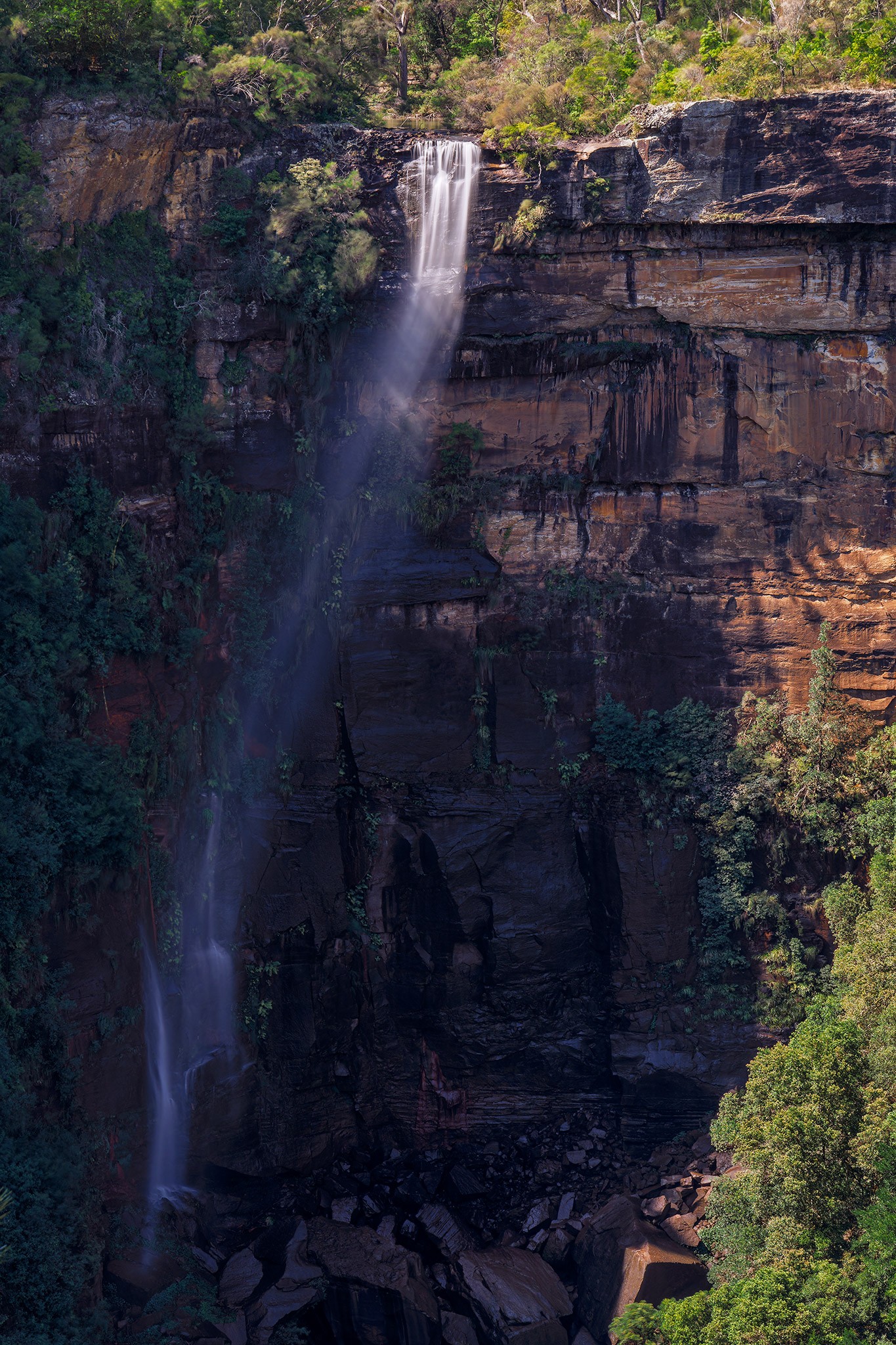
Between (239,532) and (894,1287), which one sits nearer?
(894,1287)

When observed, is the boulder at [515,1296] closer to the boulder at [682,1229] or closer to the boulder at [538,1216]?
the boulder at [538,1216]

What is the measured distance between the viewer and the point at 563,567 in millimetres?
19047

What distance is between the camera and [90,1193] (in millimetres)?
14828

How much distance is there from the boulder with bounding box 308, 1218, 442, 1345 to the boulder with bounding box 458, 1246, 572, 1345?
25.7 inches

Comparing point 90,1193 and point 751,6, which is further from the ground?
point 751,6

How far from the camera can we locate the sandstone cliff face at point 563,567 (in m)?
17.4

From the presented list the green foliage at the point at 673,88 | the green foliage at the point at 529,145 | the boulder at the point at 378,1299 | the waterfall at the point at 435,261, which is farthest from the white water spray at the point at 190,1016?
the green foliage at the point at 673,88

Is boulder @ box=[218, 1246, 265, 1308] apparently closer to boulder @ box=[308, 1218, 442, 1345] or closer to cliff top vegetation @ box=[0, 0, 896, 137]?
boulder @ box=[308, 1218, 442, 1345]

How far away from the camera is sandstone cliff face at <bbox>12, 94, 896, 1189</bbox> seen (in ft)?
57.1

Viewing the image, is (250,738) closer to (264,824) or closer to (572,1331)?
(264,824)

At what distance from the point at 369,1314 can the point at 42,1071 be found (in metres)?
5.79

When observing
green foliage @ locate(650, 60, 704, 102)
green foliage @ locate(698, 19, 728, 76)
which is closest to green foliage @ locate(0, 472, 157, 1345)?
green foliage @ locate(650, 60, 704, 102)

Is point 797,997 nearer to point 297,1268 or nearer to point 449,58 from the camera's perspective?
point 297,1268

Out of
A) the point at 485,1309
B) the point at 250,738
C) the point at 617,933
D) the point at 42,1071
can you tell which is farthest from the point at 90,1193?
the point at 617,933
